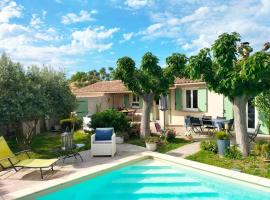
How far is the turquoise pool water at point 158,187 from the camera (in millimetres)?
9969

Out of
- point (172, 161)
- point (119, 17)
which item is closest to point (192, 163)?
point (172, 161)

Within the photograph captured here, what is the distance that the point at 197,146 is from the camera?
15711mm

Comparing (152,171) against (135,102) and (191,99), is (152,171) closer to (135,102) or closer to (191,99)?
(191,99)

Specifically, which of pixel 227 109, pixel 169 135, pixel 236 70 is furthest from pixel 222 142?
pixel 227 109

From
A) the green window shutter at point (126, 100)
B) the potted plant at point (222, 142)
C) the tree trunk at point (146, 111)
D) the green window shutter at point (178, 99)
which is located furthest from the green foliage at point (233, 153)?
the green window shutter at point (126, 100)

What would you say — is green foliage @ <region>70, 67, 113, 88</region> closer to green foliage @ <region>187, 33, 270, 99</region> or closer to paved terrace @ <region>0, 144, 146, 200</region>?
paved terrace @ <region>0, 144, 146, 200</region>

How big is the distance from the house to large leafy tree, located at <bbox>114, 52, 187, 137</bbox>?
259 centimetres

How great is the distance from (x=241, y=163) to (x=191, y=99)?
11.3 meters

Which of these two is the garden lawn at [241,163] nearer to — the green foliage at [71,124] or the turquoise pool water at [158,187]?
the turquoise pool water at [158,187]

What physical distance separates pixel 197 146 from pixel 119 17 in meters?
10.3

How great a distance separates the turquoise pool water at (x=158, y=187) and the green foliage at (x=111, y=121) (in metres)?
5.93

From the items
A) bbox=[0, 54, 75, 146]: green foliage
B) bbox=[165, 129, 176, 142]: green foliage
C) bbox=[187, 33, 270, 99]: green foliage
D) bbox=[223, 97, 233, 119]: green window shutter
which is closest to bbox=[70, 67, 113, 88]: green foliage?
bbox=[223, 97, 233, 119]: green window shutter

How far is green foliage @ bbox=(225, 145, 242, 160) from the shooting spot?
42.6 ft

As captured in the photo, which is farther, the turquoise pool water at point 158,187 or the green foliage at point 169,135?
the green foliage at point 169,135
